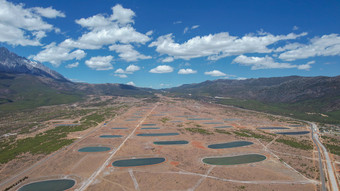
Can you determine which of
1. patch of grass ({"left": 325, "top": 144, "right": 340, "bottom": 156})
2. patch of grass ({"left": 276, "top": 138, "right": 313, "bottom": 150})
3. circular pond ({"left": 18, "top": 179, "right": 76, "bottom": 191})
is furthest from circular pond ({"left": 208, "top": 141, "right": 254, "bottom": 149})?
circular pond ({"left": 18, "top": 179, "right": 76, "bottom": 191})

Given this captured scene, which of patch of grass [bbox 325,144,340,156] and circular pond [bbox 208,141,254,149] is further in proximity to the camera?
circular pond [bbox 208,141,254,149]

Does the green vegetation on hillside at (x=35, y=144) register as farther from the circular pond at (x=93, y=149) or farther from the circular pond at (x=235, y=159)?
the circular pond at (x=235, y=159)

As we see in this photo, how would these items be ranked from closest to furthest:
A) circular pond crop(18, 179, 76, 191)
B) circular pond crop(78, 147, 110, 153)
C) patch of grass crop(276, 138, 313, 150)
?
circular pond crop(18, 179, 76, 191)
circular pond crop(78, 147, 110, 153)
patch of grass crop(276, 138, 313, 150)

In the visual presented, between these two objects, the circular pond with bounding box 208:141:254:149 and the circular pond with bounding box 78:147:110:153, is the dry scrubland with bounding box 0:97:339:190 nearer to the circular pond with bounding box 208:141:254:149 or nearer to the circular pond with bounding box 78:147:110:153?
the circular pond with bounding box 78:147:110:153

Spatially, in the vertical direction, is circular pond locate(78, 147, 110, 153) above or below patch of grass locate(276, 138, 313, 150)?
above

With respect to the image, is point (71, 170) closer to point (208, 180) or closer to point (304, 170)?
point (208, 180)

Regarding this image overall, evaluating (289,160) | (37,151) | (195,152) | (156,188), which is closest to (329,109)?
(289,160)

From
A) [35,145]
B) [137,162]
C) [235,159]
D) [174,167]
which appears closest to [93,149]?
[137,162]

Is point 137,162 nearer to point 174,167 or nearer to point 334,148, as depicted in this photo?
point 174,167
